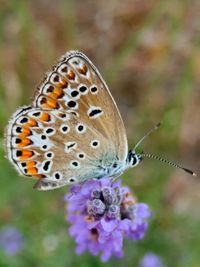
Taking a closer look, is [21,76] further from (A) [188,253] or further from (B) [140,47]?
(A) [188,253]

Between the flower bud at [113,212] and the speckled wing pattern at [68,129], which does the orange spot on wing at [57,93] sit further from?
the flower bud at [113,212]

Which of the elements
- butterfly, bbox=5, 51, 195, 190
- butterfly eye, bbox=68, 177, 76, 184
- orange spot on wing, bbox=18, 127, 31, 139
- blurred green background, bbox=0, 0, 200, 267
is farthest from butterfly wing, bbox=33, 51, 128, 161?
blurred green background, bbox=0, 0, 200, 267

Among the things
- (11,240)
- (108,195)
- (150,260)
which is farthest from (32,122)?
(150,260)

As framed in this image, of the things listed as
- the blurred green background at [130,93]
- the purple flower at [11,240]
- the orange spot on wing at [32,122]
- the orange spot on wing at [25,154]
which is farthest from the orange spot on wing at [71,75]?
the purple flower at [11,240]

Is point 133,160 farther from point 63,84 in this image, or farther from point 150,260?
point 150,260

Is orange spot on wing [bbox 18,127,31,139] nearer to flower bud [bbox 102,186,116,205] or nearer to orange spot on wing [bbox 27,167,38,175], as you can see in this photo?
orange spot on wing [bbox 27,167,38,175]
